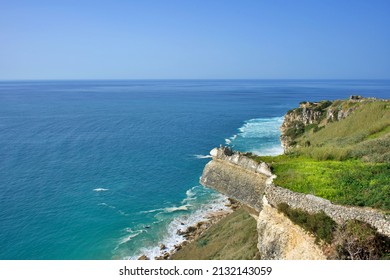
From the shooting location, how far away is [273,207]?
20062mm

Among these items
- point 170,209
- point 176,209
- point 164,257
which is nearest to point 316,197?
point 164,257

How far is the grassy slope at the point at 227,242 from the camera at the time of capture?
26328 mm

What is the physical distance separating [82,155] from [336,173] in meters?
49.3

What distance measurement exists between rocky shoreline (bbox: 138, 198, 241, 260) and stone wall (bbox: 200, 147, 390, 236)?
26.6 feet

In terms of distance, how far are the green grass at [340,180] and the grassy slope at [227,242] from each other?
6.52 metres

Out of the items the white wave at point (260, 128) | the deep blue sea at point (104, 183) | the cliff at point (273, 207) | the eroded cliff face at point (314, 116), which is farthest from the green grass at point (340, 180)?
the white wave at point (260, 128)

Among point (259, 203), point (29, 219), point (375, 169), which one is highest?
point (375, 169)

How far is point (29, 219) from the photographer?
3819cm

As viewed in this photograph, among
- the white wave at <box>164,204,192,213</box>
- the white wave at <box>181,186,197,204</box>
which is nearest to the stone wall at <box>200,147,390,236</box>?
the white wave at <box>164,204,192,213</box>

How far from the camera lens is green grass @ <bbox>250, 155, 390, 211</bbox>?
17.2 meters

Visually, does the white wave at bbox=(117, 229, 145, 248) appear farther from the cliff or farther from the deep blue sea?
the cliff

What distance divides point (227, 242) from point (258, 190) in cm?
775

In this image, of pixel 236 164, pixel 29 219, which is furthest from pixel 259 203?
pixel 29 219
